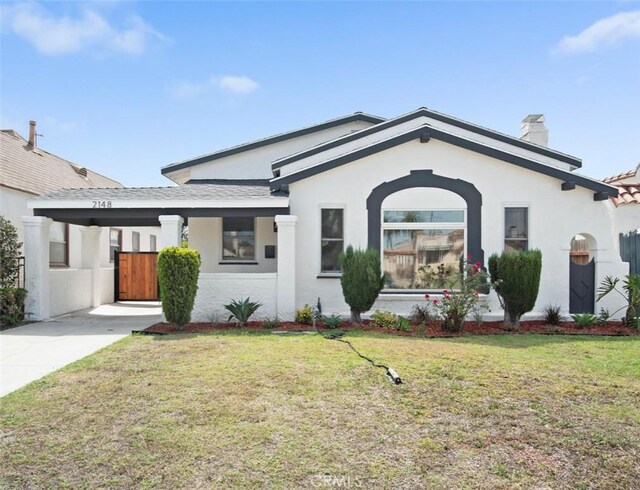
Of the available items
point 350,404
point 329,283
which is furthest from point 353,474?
point 329,283

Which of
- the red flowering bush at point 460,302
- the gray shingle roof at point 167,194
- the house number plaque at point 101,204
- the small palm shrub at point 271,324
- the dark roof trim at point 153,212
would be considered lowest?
the small palm shrub at point 271,324

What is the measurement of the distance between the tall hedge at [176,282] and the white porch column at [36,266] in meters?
4.19

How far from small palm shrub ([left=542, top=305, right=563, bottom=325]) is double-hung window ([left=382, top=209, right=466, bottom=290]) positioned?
2.53 meters

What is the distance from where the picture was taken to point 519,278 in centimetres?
955

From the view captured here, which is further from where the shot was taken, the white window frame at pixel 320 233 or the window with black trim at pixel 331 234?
the window with black trim at pixel 331 234

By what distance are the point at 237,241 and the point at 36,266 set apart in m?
5.62

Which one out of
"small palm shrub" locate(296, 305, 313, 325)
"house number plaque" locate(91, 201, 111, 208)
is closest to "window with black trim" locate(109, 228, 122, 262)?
"house number plaque" locate(91, 201, 111, 208)

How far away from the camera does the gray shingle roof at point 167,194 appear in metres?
10.8

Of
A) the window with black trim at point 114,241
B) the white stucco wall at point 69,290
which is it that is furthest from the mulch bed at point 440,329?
the window with black trim at point 114,241

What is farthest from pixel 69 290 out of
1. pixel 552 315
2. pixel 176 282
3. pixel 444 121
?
pixel 552 315

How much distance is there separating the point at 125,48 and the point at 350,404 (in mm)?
12787

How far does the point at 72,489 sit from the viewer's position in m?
3.15

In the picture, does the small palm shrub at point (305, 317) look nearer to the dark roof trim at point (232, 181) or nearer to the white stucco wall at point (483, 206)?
the white stucco wall at point (483, 206)

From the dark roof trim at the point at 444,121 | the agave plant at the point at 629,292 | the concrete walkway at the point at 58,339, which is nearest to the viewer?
the concrete walkway at the point at 58,339
